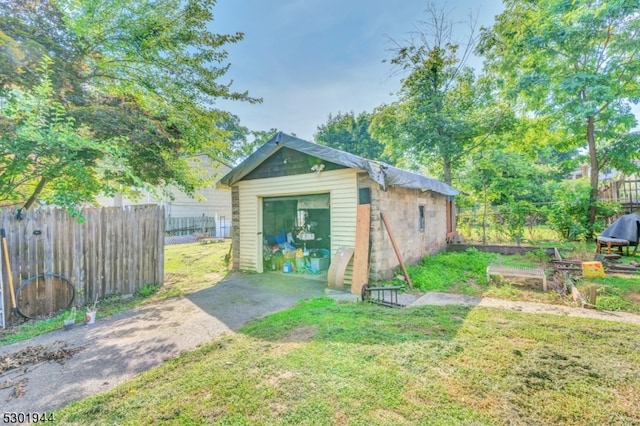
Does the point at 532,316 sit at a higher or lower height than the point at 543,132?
lower

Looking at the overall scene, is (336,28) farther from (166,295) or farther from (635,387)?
(635,387)

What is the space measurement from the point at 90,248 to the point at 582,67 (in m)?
17.6

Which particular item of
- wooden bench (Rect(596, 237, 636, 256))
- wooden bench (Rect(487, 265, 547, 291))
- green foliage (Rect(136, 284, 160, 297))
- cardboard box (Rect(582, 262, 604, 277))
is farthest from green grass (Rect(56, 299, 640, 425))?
wooden bench (Rect(596, 237, 636, 256))

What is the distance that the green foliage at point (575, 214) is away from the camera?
11.2m

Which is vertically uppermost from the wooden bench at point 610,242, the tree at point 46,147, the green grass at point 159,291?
the tree at point 46,147

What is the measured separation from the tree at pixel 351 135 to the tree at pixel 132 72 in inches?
761

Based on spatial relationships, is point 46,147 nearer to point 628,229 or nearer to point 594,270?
point 594,270

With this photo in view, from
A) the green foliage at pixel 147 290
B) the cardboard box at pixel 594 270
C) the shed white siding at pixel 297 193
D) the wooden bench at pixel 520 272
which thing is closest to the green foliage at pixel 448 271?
the wooden bench at pixel 520 272

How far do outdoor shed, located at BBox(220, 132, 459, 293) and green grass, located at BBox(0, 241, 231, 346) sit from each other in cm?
124

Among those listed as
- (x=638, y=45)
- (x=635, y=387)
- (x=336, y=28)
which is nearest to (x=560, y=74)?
(x=638, y=45)

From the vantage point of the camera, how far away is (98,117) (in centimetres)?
534

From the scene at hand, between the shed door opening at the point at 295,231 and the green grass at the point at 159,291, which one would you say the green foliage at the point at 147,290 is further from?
the shed door opening at the point at 295,231

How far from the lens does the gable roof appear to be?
607 centimetres

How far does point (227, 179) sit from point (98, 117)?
3346 millimetres
